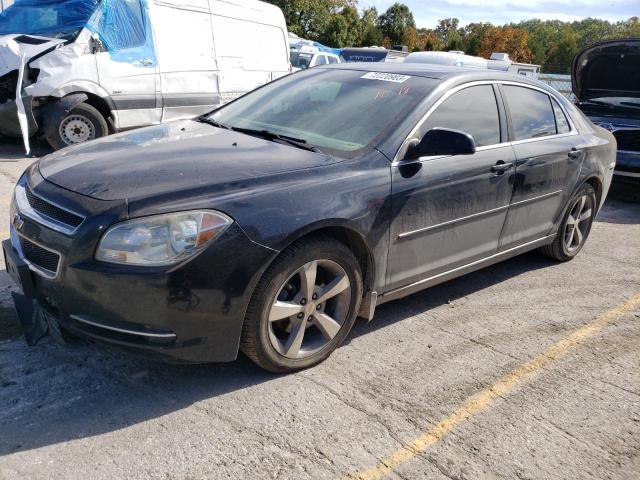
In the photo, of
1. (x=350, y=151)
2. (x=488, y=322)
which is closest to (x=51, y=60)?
(x=350, y=151)

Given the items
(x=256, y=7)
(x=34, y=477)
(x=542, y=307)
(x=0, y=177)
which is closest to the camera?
(x=34, y=477)

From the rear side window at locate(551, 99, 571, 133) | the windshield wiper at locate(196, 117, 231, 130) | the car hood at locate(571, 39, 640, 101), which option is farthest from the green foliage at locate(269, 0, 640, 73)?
the windshield wiper at locate(196, 117, 231, 130)

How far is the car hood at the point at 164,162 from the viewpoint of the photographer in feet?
9.14

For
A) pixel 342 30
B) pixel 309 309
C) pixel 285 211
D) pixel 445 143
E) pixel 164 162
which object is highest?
pixel 342 30

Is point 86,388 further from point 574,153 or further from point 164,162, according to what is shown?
point 574,153

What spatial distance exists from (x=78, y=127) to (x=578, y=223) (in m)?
6.34

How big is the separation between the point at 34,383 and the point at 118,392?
418 millimetres

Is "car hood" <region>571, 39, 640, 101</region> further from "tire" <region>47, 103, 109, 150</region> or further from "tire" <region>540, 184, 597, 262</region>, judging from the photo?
"tire" <region>47, 103, 109, 150</region>

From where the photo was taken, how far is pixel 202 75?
358 inches

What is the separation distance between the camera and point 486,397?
10.4ft

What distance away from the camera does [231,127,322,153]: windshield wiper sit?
11.3 feet

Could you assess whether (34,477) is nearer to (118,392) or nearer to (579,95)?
(118,392)

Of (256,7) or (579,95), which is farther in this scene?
(256,7)

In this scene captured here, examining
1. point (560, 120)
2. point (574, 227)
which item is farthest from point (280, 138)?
point (574, 227)
